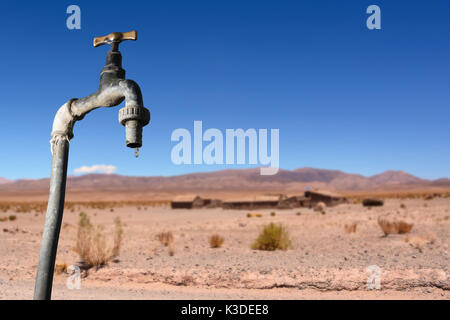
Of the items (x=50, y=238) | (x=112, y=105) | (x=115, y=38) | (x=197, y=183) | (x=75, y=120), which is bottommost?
(x=197, y=183)

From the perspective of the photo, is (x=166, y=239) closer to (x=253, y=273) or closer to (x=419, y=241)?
(x=253, y=273)

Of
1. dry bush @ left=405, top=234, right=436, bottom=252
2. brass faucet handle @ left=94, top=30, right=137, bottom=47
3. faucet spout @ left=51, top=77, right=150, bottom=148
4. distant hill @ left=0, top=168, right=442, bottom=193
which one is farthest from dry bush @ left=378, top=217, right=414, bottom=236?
distant hill @ left=0, top=168, right=442, bottom=193

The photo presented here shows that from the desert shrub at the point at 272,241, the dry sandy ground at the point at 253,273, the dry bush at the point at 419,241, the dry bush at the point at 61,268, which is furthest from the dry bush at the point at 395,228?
the dry bush at the point at 61,268

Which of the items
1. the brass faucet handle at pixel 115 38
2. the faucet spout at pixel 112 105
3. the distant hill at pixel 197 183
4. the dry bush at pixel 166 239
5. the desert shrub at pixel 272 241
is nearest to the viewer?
the faucet spout at pixel 112 105

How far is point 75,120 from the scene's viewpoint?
3.84 metres

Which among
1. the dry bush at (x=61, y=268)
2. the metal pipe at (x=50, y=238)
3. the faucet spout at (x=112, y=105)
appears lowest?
the dry bush at (x=61, y=268)

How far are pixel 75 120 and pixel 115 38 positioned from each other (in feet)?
3.05

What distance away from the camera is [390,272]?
815cm

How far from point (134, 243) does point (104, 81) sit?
36.6ft

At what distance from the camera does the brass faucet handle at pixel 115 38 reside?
382cm

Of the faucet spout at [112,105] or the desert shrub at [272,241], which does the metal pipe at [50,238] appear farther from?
the desert shrub at [272,241]

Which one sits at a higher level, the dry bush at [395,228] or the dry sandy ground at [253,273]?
the dry bush at [395,228]

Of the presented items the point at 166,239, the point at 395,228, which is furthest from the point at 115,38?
the point at 395,228
